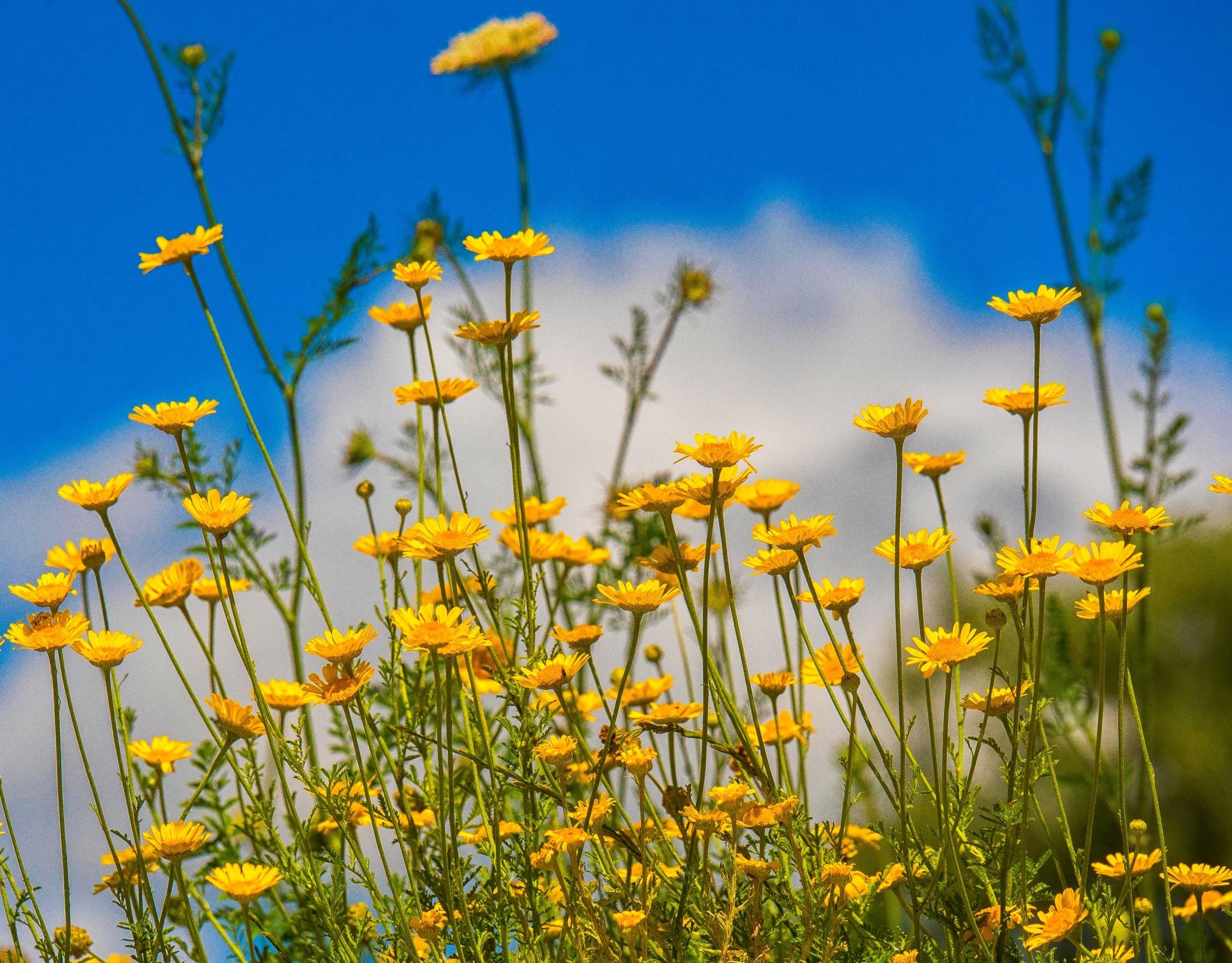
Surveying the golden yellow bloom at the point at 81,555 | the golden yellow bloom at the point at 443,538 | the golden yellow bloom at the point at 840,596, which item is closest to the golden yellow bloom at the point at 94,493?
the golden yellow bloom at the point at 81,555

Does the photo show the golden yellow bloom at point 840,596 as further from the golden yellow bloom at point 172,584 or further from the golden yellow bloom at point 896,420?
the golden yellow bloom at point 172,584

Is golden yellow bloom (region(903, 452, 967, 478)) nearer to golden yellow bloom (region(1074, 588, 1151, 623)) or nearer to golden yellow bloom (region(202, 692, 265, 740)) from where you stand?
golden yellow bloom (region(1074, 588, 1151, 623))

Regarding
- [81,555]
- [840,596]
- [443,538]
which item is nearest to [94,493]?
[81,555]

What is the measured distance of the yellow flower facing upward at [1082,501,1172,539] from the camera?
136cm

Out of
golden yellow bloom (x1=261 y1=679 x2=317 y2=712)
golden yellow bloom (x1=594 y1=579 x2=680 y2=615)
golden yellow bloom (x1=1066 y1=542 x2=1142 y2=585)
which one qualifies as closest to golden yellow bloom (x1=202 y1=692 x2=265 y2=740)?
golden yellow bloom (x1=261 y1=679 x2=317 y2=712)

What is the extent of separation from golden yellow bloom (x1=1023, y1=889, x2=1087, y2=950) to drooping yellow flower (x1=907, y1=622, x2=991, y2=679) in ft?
0.97

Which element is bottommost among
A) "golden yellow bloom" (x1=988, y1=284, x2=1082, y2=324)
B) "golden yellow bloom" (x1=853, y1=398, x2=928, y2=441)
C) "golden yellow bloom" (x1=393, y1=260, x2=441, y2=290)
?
"golden yellow bloom" (x1=853, y1=398, x2=928, y2=441)

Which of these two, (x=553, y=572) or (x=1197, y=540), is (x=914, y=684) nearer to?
(x=1197, y=540)

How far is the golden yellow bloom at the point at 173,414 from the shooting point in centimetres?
146

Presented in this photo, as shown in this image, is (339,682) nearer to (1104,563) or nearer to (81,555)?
(81,555)

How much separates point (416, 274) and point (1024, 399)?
865mm

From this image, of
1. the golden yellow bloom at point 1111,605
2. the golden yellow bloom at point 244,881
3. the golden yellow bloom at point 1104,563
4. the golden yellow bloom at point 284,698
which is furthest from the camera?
the golden yellow bloom at point 284,698

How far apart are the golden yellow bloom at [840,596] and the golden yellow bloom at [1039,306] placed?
1.34ft

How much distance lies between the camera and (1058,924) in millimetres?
1254
